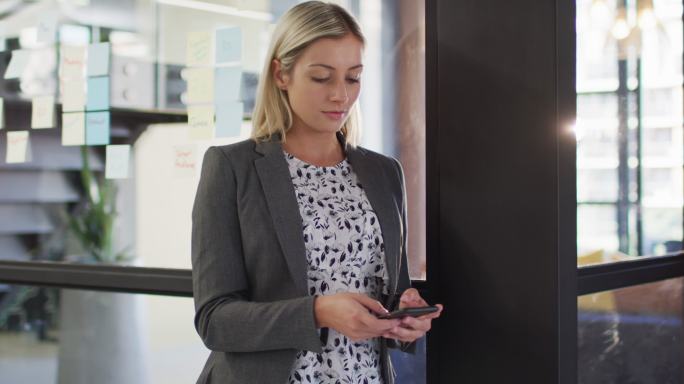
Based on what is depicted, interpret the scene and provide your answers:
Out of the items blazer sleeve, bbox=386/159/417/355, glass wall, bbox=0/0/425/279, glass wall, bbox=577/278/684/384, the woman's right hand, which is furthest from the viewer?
glass wall, bbox=577/278/684/384

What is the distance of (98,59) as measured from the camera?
2904 mm

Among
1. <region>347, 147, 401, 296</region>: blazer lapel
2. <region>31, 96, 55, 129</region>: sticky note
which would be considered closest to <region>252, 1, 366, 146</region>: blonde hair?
<region>347, 147, 401, 296</region>: blazer lapel

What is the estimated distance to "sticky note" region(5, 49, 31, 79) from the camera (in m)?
3.11

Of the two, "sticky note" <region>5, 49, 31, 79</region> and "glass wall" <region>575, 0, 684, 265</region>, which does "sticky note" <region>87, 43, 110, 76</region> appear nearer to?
"sticky note" <region>5, 49, 31, 79</region>

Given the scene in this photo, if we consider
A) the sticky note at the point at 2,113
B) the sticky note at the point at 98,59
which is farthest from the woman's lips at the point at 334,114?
the sticky note at the point at 2,113

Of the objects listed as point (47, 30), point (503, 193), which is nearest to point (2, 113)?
point (47, 30)

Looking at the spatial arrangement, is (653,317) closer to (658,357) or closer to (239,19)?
(658,357)

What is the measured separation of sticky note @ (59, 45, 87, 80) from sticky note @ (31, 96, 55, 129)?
4.3 inches

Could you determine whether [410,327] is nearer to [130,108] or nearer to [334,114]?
[334,114]

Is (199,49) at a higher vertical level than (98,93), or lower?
higher

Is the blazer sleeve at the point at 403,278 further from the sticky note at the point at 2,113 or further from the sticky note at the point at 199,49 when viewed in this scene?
the sticky note at the point at 2,113

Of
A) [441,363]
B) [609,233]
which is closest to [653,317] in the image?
[609,233]

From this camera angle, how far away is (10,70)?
317cm

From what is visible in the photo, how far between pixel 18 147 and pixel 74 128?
0.35 meters
